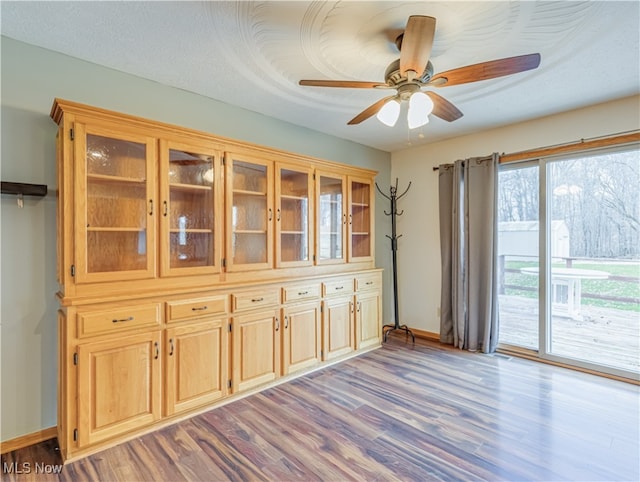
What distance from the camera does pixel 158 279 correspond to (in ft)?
7.83

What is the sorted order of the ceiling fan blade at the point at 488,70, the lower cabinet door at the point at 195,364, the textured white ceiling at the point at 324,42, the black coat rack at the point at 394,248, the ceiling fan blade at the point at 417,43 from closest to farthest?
1. the ceiling fan blade at the point at 417,43
2. the ceiling fan blade at the point at 488,70
3. the textured white ceiling at the point at 324,42
4. the lower cabinet door at the point at 195,364
5. the black coat rack at the point at 394,248

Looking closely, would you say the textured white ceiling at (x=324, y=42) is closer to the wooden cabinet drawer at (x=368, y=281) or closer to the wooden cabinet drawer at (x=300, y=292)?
the wooden cabinet drawer at (x=300, y=292)

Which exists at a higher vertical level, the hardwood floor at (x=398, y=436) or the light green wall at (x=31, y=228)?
the light green wall at (x=31, y=228)

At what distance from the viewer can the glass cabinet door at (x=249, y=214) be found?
2.79 metres

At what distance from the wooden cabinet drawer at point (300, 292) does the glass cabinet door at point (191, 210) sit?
0.68m

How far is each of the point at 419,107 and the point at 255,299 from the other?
6.28ft

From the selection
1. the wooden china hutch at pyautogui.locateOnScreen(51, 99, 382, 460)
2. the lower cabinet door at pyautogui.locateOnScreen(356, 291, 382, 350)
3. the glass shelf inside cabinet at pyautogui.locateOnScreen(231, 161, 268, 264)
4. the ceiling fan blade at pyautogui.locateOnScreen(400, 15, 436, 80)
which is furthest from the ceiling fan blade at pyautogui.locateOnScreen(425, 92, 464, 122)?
the lower cabinet door at pyautogui.locateOnScreen(356, 291, 382, 350)

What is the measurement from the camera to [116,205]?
2336 millimetres

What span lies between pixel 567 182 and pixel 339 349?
2887 millimetres

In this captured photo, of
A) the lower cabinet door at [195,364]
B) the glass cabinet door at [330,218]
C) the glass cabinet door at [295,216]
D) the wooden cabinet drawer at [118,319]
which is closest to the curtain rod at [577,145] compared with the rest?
the glass cabinet door at [330,218]

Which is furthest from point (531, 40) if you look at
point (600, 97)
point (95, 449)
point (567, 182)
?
point (95, 449)

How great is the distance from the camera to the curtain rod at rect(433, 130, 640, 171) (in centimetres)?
300

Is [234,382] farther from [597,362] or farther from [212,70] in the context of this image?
[597,362]

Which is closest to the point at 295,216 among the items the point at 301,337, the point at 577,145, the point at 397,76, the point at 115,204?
the point at 301,337
